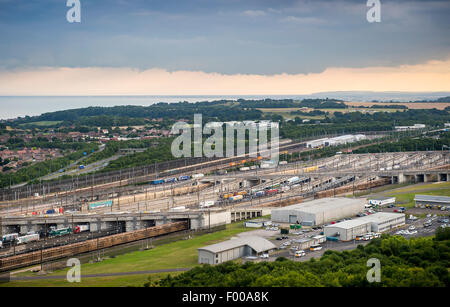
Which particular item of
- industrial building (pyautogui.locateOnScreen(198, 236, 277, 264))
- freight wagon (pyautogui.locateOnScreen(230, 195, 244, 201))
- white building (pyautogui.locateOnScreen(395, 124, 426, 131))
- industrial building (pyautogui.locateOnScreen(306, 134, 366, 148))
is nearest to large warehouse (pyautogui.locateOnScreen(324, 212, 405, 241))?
industrial building (pyautogui.locateOnScreen(198, 236, 277, 264))

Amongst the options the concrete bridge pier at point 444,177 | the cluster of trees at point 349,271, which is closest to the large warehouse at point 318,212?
the cluster of trees at point 349,271

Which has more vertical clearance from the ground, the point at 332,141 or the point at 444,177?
the point at 332,141

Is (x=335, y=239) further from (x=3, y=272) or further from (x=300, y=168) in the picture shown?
(x=300, y=168)

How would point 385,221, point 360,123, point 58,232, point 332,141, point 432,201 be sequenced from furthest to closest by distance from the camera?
point 360,123 < point 332,141 < point 432,201 < point 58,232 < point 385,221

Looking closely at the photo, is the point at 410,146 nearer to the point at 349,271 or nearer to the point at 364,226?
the point at 364,226

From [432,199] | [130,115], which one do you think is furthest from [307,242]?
[130,115]

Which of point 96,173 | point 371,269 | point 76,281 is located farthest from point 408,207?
point 96,173
